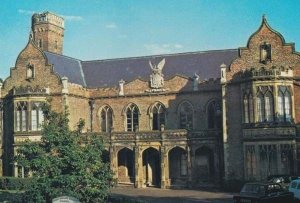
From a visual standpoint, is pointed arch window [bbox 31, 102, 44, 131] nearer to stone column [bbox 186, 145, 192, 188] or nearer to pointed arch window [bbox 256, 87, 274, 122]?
stone column [bbox 186, 145, 192, 188]

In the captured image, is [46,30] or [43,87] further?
[46,30]

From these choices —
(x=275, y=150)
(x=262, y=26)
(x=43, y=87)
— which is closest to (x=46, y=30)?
(x=43, y=87)

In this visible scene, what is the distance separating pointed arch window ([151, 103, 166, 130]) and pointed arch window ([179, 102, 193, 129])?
5.23ft

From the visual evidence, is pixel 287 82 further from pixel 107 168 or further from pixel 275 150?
pixel 107 168

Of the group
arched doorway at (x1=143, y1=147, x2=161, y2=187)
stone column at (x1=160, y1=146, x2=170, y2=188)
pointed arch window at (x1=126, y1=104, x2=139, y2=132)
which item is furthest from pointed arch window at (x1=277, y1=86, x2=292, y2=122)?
pointed arch window at (x1=126, y1=104, x2=139, y2=132)

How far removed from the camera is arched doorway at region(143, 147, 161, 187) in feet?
148

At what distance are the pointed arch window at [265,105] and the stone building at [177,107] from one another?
0.24 feet

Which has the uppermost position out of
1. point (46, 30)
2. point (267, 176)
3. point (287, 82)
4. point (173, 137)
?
point (46, 30)

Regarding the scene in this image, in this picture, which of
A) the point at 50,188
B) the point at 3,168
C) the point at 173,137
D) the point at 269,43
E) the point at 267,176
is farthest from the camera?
the point at 3,168

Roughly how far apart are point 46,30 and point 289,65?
36896 millimetres

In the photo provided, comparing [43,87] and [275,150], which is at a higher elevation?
[43,87]

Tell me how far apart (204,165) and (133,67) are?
13.3 metres

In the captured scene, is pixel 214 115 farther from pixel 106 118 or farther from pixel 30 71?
pixel 30 71

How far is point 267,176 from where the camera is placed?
36.8 meters
